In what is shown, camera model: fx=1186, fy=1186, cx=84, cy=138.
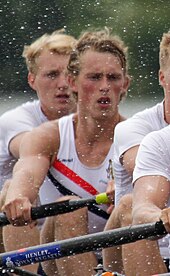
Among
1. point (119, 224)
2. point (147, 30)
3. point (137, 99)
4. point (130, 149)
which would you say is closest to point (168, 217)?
point (119, 224)

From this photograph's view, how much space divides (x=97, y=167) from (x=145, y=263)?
987 millimetres

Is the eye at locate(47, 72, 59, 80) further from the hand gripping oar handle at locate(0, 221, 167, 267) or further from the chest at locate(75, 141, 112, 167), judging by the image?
the hand gripping oar handle at locate(0, 221, 167, 267)

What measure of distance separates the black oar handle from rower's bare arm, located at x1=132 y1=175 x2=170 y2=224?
1.88 ft

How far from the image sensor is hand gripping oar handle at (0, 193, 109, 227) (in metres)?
4.95

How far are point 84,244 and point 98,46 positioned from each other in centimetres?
148

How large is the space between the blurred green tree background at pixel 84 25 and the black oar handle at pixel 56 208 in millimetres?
6373

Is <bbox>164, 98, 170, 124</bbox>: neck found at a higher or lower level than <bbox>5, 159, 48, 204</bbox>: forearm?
higher

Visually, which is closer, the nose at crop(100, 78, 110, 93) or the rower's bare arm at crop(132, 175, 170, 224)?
the rower's bare arm at crop(132, 175, 170, 224)

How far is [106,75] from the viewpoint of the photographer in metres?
5.36

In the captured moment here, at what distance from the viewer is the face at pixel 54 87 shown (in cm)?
621

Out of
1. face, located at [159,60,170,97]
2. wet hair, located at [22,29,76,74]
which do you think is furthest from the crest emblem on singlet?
wet hair, located at [22,29,76,74]

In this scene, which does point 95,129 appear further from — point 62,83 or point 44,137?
point 62,83

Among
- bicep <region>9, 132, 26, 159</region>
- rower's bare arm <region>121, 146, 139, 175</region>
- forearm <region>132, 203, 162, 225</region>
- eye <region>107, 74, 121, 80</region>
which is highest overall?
eye <region>107, 74, 121, 80</region>

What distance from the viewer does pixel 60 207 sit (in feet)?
16.2
